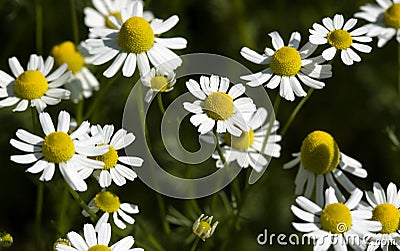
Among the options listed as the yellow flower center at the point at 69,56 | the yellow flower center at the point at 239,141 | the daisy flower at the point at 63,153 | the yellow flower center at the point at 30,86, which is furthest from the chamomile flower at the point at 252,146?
the yellow flower center at the point at 69,56

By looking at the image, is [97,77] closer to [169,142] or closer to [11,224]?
[169,142]

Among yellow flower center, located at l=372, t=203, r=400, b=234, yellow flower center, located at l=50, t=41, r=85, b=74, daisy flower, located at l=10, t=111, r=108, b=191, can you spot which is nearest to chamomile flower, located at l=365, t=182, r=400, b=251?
yellow flower center, located at l=372, t=203, r=400, b=234

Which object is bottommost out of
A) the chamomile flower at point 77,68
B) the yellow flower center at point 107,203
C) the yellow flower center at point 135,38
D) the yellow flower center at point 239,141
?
the yellow flower center at point 107,203

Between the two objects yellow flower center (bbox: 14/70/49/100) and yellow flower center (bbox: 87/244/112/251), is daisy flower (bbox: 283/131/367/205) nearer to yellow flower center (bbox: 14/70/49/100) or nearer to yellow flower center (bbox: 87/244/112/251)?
yellow flower center (bbox: 87/244/112/251)

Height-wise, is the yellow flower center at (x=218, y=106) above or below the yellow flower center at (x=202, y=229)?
above

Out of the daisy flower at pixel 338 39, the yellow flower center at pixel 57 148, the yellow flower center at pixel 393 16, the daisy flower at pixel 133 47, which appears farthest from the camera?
the yellow flower center at pixel 393 16

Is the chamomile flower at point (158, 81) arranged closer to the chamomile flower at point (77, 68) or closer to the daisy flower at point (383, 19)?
the chamomile flower at point (77, 68)

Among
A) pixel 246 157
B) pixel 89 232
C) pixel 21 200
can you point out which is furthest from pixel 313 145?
pixel 21 200

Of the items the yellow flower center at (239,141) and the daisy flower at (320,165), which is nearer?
the daisy flower at (320,165)
